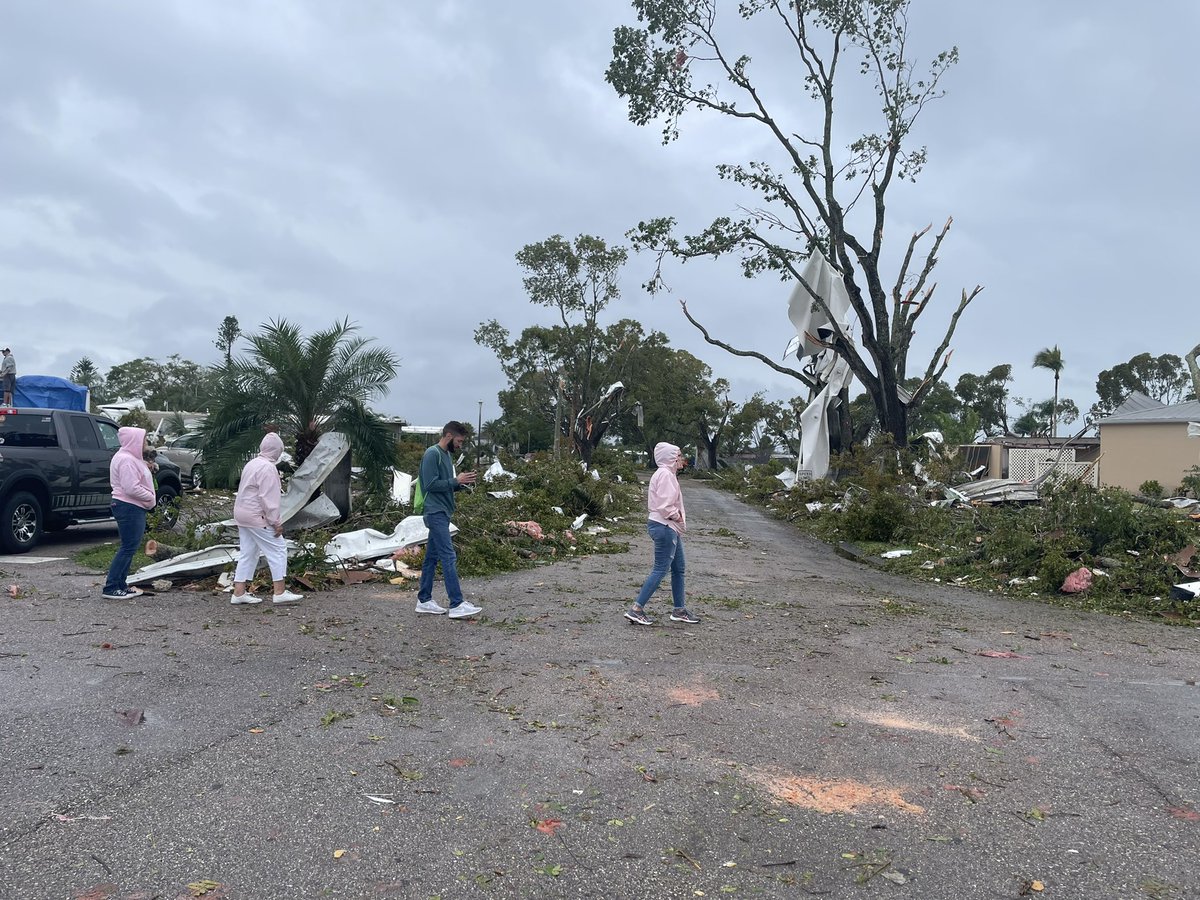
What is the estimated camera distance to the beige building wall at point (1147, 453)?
3027 cm

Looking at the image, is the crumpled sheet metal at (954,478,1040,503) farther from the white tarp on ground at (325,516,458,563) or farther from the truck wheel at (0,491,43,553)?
the truck wheel at (0,491,43,553)

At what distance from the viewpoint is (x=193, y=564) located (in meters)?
9.80

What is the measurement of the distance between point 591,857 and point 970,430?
1530 inches

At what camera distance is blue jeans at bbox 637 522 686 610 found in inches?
328

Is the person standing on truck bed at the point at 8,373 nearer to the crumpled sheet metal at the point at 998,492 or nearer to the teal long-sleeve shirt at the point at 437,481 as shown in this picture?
the teal long-sleeve shirt at the point at 437,481

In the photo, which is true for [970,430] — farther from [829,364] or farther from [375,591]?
[375,591]

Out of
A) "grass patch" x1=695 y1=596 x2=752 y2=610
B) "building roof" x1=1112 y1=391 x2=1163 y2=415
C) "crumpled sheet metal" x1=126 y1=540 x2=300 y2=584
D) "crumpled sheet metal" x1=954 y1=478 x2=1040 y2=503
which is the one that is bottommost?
"grass patch" x1=695 y1=596 x2=752 y2=610

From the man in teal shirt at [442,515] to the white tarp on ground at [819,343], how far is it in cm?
1761

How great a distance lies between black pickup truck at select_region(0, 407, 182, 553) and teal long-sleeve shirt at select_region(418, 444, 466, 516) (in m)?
5.93

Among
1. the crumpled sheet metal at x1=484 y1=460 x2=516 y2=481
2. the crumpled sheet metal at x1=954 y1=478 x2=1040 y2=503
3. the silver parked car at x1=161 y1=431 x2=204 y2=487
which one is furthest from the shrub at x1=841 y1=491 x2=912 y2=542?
the silver parked car at x1=161 y1=431 x2=204 y2=487

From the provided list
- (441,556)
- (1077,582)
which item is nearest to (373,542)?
(441,556)

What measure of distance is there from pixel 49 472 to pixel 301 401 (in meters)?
3.25

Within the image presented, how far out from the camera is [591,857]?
351 centimetres

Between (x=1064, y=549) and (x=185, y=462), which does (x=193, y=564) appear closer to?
(x=1064, y=549)
